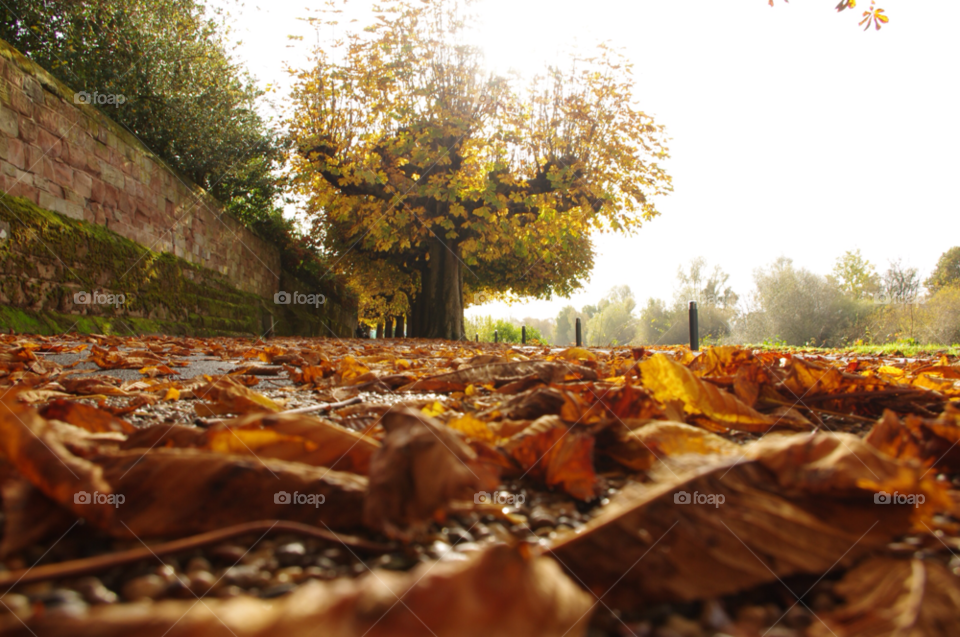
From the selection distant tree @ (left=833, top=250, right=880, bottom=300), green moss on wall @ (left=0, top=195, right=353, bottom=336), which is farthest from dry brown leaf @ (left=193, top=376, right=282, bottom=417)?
distant tree @ (left=833, top=250, right=880, bottom=300)

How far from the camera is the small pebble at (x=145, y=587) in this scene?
45 centimetres

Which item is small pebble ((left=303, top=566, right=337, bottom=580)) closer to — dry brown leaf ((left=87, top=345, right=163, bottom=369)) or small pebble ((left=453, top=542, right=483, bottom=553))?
small pebble ((left=453, top=542, right=483, bottom=553))

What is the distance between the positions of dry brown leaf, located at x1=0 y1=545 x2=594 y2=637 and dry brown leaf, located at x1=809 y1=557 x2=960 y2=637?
0.77ft

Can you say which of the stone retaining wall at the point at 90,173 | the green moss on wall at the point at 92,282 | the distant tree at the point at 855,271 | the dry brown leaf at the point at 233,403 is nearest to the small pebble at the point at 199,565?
the dry brown leaf at the point at 233,403

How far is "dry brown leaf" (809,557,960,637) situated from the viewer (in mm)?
416

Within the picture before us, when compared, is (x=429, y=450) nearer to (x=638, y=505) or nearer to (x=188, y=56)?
(x=638, y=505)

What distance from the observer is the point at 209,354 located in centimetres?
397

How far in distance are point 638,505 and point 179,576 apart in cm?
47

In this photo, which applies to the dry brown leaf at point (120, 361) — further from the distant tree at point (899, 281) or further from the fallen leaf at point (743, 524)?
the distant tree at point (899, 281)

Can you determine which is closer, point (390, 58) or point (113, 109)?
point (113, 109)

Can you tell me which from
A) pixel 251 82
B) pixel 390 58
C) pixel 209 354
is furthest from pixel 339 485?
pixel 251 82

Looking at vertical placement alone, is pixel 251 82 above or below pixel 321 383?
above

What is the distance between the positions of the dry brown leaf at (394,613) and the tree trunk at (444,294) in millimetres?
13727

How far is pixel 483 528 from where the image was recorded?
63cm
